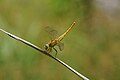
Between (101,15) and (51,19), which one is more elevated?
(101,15)

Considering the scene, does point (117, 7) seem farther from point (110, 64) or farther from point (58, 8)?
point (58, 8)

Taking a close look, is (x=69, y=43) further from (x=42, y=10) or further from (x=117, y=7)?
(x=117, y=7)

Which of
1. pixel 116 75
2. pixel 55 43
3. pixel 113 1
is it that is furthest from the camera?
pixel 113 1

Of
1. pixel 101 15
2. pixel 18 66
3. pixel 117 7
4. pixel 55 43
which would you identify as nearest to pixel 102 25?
pixel 101 15

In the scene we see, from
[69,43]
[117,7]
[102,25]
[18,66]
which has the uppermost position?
[117,7]

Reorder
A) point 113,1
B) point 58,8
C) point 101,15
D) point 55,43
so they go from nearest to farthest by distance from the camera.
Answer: point 55,43, point 58,8, point 101,15, point 113,1

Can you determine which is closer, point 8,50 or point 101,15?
point 8,50
